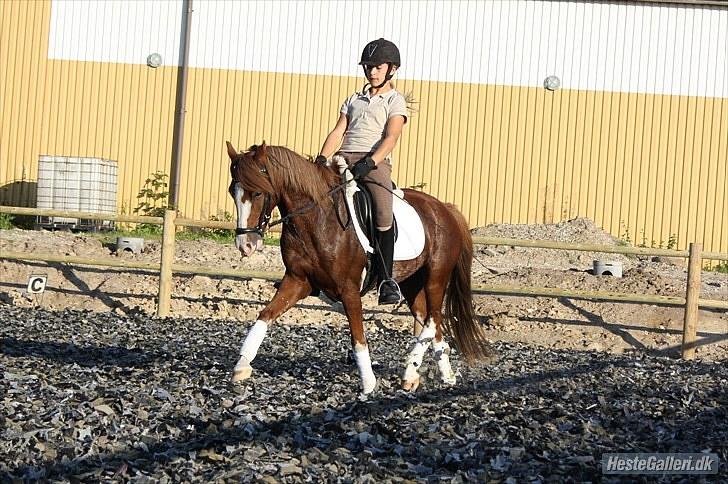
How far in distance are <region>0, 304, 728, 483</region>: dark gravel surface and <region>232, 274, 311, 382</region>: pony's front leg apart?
6.1 inches

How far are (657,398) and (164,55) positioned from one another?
14.6 m

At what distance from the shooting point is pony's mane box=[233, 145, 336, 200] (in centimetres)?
688

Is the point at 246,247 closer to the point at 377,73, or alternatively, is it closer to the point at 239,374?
the point at 239,374

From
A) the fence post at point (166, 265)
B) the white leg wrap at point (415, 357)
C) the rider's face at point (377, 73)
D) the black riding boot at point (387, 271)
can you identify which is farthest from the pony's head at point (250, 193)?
the fence post at point (166, 265)

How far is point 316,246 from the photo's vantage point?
7219mm

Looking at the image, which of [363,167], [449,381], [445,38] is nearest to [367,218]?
[363,167]

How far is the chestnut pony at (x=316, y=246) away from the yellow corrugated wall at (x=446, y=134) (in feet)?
39.0

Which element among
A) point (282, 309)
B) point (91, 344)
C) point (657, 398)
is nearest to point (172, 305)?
point (91, 344)

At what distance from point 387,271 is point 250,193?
4.14 feet

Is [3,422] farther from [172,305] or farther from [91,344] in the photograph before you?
[172,305]

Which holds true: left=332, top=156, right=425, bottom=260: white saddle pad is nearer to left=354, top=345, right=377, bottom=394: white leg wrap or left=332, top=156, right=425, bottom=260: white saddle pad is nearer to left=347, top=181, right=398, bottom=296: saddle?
left=347, top=181, right=398, bottom=296: saddle

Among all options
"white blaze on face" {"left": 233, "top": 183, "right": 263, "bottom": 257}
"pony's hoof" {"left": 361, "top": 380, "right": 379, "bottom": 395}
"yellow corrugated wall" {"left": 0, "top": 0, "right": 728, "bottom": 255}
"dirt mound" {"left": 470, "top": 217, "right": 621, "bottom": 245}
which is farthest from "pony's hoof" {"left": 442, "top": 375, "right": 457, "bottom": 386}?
"yellow corrugated wall" {"left": 0, "top": 0, "right": 728, "bottom": 255}

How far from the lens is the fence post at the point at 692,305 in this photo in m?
11.8

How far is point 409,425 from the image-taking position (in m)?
6.17
